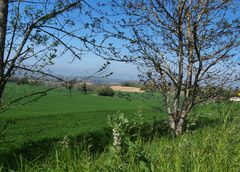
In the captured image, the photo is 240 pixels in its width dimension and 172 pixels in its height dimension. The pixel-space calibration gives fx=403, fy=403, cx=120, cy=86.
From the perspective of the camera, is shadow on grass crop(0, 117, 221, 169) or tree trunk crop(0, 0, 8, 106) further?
shadow on grass crop(0, 117, 221, 169)

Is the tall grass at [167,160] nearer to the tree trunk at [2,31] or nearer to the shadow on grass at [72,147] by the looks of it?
the shadow on grass at [72,147]

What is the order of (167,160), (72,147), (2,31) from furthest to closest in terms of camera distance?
(72,147), (2,31), (167,160)

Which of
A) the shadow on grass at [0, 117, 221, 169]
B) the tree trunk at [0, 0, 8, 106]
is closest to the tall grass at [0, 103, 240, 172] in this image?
the shadow on grass at [0, 117, 221, 169]

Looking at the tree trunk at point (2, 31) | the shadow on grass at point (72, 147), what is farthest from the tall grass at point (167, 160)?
the tree trunk at point (2, 31)

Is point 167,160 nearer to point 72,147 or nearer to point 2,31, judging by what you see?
point 2,31

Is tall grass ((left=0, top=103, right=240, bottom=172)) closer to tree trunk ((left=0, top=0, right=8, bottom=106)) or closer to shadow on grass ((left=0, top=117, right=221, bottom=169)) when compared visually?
shadow on grass ((left=0, top=117, right=221, bottom=169))

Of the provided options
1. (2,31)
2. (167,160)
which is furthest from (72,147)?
(167,160)

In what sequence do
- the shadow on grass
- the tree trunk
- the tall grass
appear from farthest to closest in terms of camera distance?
the shadow on grass < the tree trunk < the tall grass

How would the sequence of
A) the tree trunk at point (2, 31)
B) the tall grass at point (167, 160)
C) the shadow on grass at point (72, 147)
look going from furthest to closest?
1. the shadow on grass at point (72, 147)
2. the tree trunk at point (2, 31)
3. the tall grass at point (167, 160)

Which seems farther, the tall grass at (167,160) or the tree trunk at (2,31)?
the tree trunk at (2,31)

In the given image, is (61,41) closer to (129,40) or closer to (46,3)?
(46,3)

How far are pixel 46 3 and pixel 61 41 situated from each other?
1.56 feet

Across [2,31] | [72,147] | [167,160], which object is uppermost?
[2,31]

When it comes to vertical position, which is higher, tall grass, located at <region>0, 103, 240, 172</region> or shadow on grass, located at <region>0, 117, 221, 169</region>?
tall grass, located at <region>0, 103, 240, 172</region>
